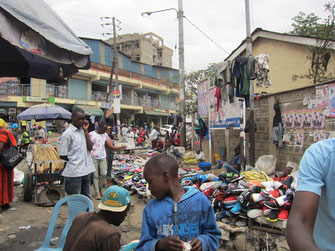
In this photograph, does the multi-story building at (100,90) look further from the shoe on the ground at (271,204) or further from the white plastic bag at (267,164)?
the shoe on the ground at (271,204)

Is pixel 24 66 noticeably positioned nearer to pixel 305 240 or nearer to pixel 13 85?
pixel 305 240

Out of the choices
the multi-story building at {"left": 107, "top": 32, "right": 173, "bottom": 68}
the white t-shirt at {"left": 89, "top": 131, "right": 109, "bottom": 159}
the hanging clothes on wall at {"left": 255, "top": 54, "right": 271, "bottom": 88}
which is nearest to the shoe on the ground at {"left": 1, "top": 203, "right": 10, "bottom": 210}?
the white t-shirt at {"left": 89, "top": 131, "right": 109, "bottom": 159}

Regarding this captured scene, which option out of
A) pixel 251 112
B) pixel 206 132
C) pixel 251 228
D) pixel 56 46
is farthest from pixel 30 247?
pixel 206 132

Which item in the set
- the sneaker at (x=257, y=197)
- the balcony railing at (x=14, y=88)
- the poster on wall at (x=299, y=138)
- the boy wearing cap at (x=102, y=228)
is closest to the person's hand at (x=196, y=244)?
the boy wearing cap at (x=102, y=228)

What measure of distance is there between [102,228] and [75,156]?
274cm

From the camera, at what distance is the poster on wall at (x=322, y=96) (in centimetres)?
543

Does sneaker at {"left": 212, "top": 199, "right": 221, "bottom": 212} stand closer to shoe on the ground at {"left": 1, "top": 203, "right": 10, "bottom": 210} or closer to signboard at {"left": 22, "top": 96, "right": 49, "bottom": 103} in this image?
shoe on the ground at {"left": 1, "top": 203, "right": 10, "bottom": 210}

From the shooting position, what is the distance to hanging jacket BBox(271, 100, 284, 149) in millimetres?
6809

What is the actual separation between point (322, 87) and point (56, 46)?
5.40m

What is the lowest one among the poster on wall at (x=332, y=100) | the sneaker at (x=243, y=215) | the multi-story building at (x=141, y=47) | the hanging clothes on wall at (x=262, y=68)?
the sneaker at (x=243, y=215)

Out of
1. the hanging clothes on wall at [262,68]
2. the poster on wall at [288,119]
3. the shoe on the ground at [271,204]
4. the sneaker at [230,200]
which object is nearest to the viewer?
the shoe on the ground at [271,204]

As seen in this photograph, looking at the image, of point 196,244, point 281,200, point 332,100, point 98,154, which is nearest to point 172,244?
point 196,244

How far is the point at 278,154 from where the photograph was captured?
7.07 meters

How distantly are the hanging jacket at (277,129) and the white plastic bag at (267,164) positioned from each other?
0.50 metres
